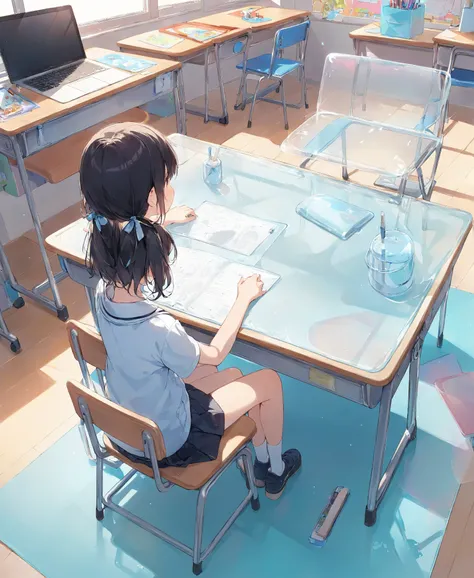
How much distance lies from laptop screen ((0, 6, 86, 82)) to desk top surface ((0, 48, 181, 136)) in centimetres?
14

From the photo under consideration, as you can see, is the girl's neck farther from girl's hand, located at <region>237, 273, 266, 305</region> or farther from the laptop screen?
the laptop screen

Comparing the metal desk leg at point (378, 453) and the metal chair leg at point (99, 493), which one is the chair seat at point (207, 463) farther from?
the metal desk leg at point (378, 453)

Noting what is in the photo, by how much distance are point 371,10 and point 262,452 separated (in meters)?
4.06

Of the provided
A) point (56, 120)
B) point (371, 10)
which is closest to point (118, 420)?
point (56, 120)

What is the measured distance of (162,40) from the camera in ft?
12.1

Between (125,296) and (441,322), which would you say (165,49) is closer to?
(441,322)

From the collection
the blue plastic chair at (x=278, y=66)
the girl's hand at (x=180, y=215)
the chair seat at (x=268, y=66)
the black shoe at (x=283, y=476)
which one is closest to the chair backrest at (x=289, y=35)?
the blue plastic chair at (x=278, y=66)

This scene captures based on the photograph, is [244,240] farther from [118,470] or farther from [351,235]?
[118,470]

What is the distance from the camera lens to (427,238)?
68.3 inches

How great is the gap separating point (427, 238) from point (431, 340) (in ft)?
2.48

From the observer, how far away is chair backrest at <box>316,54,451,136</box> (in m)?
2.80

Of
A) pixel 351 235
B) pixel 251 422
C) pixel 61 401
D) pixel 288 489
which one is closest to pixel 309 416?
pixel 288 489

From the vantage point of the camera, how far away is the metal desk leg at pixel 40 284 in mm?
2307

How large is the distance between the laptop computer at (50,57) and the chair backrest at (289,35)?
1.50 meters
